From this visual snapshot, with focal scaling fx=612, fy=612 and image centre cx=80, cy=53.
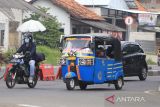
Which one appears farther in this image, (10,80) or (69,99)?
(10,80)

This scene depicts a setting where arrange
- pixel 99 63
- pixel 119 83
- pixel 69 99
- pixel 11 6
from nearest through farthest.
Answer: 1. pixel 69 99
2. pixel 99 63
3. pixel 119 83
4. pixel 11 6

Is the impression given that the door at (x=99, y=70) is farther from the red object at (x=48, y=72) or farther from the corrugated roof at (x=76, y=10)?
the corrugated roof at (x=76, y=10)

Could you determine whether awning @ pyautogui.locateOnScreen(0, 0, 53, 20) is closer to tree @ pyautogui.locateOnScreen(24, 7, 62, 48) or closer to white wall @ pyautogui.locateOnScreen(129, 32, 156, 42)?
tree @ pyautogui.locateOnScreen(24, 7, 62, 48)

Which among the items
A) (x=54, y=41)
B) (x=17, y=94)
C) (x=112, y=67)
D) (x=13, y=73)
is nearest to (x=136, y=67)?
(x=112, y=67)

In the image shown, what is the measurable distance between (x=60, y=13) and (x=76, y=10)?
162 cm

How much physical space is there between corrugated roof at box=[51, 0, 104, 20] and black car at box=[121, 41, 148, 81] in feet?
58.9

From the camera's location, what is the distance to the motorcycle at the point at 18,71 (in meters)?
20.1

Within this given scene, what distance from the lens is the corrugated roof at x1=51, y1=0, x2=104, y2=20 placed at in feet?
149

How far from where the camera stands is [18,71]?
66.5 feet

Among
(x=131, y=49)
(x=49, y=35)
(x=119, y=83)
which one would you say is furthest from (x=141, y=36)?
(x=119, y=83)

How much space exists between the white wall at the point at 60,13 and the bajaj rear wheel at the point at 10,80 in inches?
999

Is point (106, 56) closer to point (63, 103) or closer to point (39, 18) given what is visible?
point (63, 103)

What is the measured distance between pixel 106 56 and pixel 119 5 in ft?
A: 116

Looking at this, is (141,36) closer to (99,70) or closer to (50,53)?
(50,53)
